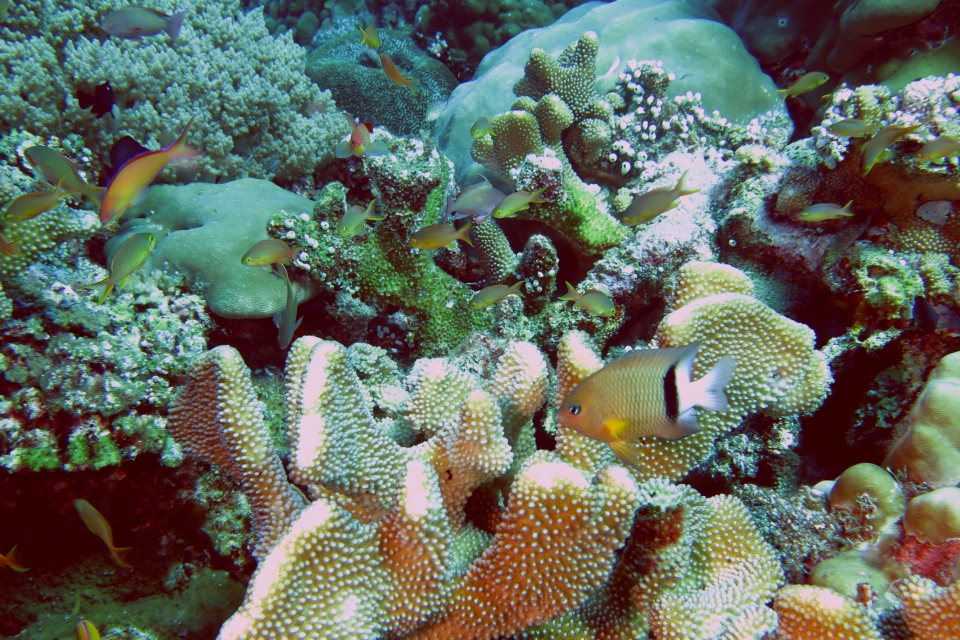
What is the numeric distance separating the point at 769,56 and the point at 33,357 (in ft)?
25.8

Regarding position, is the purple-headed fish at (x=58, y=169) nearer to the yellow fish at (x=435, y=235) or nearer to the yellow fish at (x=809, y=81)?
the yellow fish at (x=435, y=235)

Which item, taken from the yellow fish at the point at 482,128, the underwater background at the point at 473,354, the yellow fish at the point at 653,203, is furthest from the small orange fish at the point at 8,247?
the yellow fish at the point at 653,203

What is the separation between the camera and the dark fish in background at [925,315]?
9.14ft

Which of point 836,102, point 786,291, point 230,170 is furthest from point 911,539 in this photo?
point 230,170

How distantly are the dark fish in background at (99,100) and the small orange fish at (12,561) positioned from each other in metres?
3.03

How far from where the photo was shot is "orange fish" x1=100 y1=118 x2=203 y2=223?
2277mm

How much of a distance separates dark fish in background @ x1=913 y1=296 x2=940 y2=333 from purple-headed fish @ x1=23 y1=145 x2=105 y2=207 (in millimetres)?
4857

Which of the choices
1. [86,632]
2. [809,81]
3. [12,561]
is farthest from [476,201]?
[809,81]

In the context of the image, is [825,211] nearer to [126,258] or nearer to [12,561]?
[126,258]

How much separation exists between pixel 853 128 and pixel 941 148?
456 mm

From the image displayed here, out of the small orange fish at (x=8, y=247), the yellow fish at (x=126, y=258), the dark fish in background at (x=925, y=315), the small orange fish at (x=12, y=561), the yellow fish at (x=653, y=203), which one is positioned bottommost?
the dark fish in background at (x=925, y=315)

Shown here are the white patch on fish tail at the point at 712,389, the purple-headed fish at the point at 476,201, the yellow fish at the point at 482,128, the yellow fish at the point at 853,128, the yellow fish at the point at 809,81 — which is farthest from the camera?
the yellow fish at the point at 809,81

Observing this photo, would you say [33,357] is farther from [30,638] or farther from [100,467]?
[30,638]

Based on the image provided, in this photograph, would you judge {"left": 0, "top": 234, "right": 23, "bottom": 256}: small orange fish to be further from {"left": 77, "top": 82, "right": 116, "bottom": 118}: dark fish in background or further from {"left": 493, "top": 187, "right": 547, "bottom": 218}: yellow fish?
{"left": 493, "top": 187, "right": 547, "bottom": 218}: yellow fish
